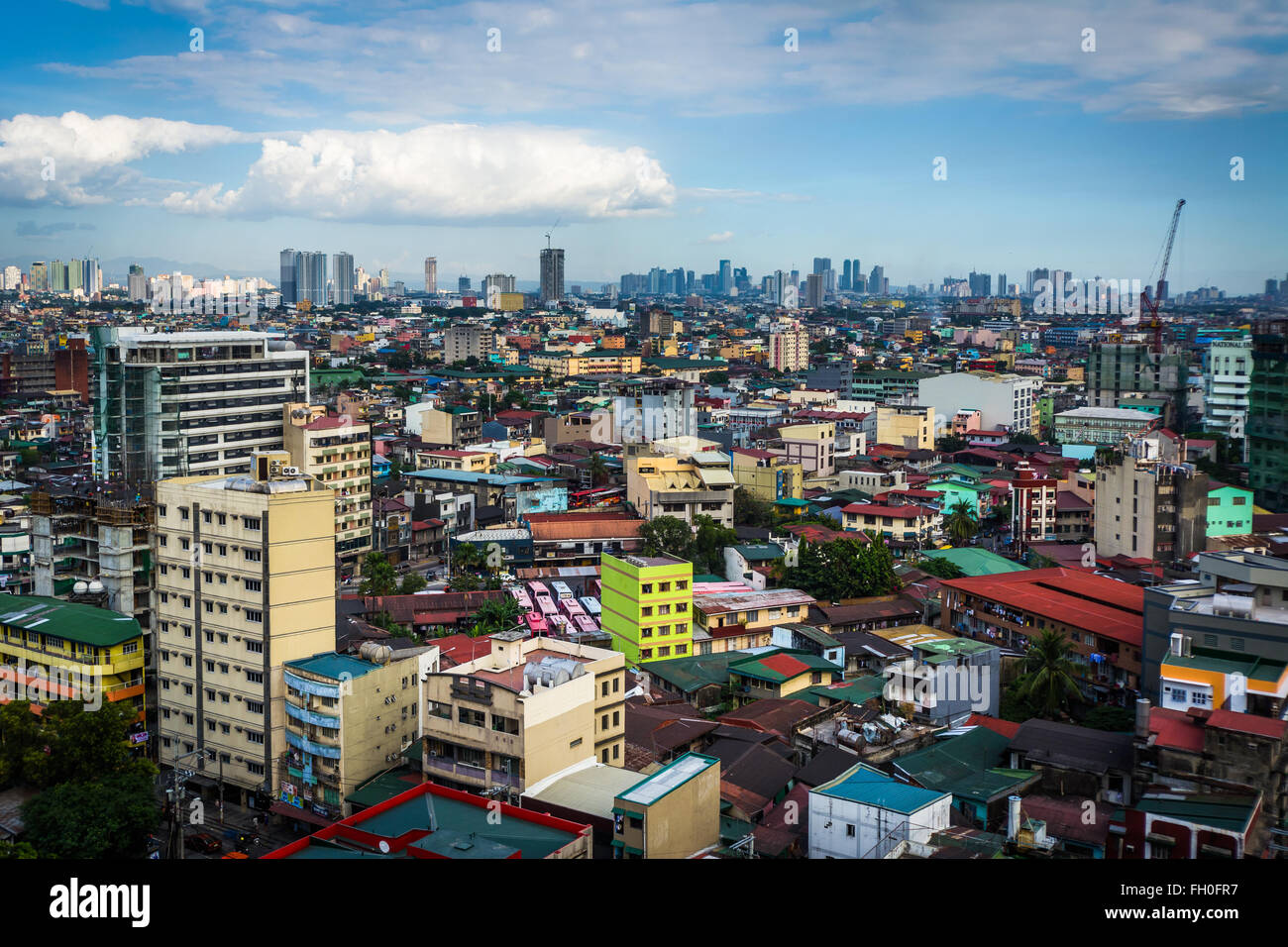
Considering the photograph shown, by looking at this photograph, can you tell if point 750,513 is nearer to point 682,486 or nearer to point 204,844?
point 682,486

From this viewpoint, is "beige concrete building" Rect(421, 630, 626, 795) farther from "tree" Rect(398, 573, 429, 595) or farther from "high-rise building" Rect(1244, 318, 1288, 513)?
"high-rise building" Rect(1244, 318, 1288, 513)

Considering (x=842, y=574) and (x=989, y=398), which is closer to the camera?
(x=842, y=574)

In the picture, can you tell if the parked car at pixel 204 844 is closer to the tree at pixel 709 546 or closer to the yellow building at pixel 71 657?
the yellow building at pixel 71 657

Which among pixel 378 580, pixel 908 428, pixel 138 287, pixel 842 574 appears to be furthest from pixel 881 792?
pixel 138 287
